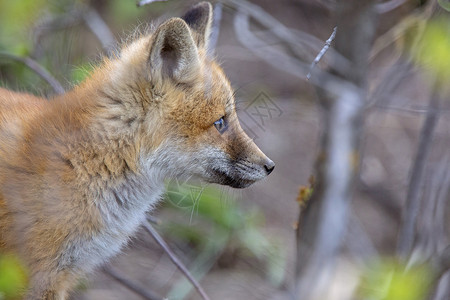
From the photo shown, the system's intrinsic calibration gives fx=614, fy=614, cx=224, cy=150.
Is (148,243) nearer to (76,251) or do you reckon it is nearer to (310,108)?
(310,108)

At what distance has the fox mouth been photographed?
152 inches

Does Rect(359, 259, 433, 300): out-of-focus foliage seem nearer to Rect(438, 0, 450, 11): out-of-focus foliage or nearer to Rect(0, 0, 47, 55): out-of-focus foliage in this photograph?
Rect(438, 0, 450, 11): out-of-focus foliage

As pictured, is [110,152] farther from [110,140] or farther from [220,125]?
[220,125]

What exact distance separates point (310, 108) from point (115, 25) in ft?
8.92

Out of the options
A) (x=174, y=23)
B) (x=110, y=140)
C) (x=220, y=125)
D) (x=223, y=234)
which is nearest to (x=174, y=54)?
(x=174, y=23)

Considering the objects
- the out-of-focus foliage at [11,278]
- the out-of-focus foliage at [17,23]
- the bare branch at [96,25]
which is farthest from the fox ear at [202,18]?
the out-of-focus foliage at [11,278]

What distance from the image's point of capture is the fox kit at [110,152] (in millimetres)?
3252

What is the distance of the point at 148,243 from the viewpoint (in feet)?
20.8

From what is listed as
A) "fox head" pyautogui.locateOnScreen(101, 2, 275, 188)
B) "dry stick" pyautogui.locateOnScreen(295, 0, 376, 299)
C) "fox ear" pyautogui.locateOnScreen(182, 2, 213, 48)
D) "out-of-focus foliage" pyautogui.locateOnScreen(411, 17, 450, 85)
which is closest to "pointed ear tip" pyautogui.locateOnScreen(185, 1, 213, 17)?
"fox ear" pyautogui.locateOnScreen(182, 2, 213, 48)

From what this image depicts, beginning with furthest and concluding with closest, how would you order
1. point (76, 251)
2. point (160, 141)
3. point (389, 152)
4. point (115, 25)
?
point (389, 152)
point (115, 25)
point (160, 141)
point (76, 251)

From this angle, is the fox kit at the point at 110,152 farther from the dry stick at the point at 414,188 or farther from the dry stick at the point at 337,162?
the dry stick at the point at 414,188

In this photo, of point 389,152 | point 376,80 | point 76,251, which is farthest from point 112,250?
point 389,152

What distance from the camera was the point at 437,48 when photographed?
11.9 ft

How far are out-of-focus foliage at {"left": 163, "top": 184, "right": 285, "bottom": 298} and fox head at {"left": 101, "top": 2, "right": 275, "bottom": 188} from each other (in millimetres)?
1562
